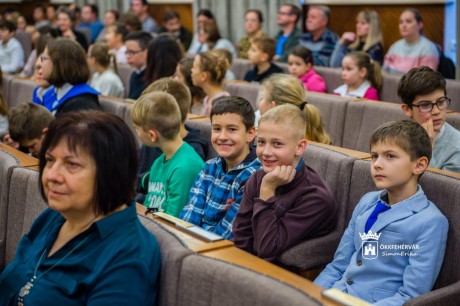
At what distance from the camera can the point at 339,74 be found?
18.9 feet

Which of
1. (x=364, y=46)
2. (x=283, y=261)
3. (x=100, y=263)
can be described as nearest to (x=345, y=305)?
(x=100, y=263)

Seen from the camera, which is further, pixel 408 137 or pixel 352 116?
pixel 352 116

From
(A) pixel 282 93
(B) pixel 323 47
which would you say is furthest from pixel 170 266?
(B) pixel 323 47

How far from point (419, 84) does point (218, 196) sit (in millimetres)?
1026

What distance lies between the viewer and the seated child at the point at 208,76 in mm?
4664

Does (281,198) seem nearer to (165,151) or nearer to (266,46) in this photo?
(165,151)

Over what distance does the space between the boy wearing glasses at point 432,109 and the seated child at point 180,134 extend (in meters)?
0.93

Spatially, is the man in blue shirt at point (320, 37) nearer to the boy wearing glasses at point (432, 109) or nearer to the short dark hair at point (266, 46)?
the short dark hair at point (266, 46)

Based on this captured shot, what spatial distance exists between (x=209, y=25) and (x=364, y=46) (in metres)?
2.06

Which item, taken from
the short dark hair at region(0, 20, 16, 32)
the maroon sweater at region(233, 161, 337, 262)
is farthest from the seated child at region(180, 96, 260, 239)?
the short dark hair at region(0, 20, 16, 32)

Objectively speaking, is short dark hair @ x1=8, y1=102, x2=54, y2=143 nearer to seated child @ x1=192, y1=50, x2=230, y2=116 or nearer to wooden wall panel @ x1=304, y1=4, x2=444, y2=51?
seated child @ x1=192, y1=50, x2=230, y2=116

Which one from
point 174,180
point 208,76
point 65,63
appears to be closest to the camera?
point 174,180

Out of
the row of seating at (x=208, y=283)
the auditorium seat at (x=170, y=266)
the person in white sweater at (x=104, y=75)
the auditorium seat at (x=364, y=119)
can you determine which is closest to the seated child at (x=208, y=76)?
the auditorium seat at (x=364, y=119)

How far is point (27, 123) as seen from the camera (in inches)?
149
